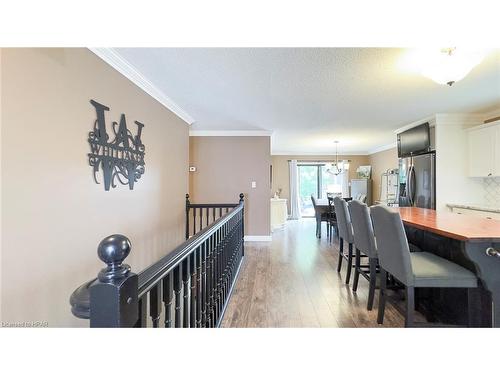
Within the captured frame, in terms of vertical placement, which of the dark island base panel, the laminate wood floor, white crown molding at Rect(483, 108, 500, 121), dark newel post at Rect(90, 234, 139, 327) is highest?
white crown molding at Rect(483, 108, 500, 121)

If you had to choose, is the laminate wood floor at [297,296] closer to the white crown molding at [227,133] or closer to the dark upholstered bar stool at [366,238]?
the dark upholstered bar stool at [366,238]

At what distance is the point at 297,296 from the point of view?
251cm

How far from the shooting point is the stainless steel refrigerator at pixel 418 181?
4098 millimetres

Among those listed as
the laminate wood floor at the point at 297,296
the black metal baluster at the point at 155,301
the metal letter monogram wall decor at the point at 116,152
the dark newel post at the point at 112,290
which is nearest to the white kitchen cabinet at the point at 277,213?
the laminate wood floor at the point at 297,296

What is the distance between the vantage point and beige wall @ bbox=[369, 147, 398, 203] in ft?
22.3

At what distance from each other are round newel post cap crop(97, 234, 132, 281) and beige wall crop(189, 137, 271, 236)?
443cm

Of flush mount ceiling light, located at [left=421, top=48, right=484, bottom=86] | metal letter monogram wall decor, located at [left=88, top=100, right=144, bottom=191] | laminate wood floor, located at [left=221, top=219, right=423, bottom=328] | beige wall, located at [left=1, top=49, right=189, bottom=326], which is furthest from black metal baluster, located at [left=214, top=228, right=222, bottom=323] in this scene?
flush mount ceiling light, located at [left=421, top=48, right=484, bottom=86]

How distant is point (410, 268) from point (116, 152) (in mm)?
2546

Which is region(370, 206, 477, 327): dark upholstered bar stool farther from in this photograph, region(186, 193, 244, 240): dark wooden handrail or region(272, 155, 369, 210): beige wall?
region(272, 155, 369, 210): beige wall

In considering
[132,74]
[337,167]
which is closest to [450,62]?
[132,74]

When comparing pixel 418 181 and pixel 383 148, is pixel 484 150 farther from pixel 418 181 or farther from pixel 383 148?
pixel 383 148
